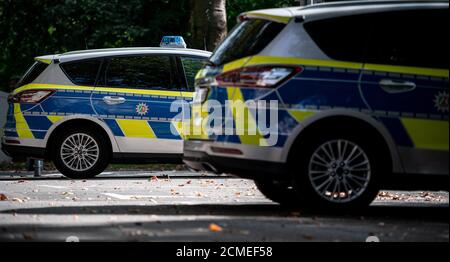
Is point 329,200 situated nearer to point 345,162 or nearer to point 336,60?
point 345,162

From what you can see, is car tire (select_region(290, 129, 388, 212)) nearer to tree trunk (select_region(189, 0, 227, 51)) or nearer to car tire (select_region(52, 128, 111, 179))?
car tire (select_region(52, 128, 111, 179))

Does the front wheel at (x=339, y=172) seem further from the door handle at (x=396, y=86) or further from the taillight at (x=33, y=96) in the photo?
the taillight at (x=33, y=96)

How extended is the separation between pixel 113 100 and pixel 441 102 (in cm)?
711

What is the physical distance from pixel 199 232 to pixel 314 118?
1.96 m

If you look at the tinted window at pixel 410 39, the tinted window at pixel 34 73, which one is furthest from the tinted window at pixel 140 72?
the tinted window at pixel 410 39

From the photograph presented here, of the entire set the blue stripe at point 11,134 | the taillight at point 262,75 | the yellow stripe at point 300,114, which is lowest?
the blue stripe at point 11,134

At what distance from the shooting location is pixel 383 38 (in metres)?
10.6

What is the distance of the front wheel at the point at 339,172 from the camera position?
10367 mm

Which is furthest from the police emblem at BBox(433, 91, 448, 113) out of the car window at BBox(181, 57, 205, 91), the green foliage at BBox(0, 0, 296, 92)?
the green foliage at BBox(0, 0, 296, 92)

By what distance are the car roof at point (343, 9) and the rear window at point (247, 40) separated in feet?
0.27

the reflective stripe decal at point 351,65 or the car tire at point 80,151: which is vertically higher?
the reflective stripe decal at point 351,65

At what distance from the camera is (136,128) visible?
16656 millimetres

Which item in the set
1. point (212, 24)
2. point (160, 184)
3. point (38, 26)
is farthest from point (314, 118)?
point (38, 26)

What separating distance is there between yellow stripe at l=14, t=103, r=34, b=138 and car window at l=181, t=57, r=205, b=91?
7.56 feet
